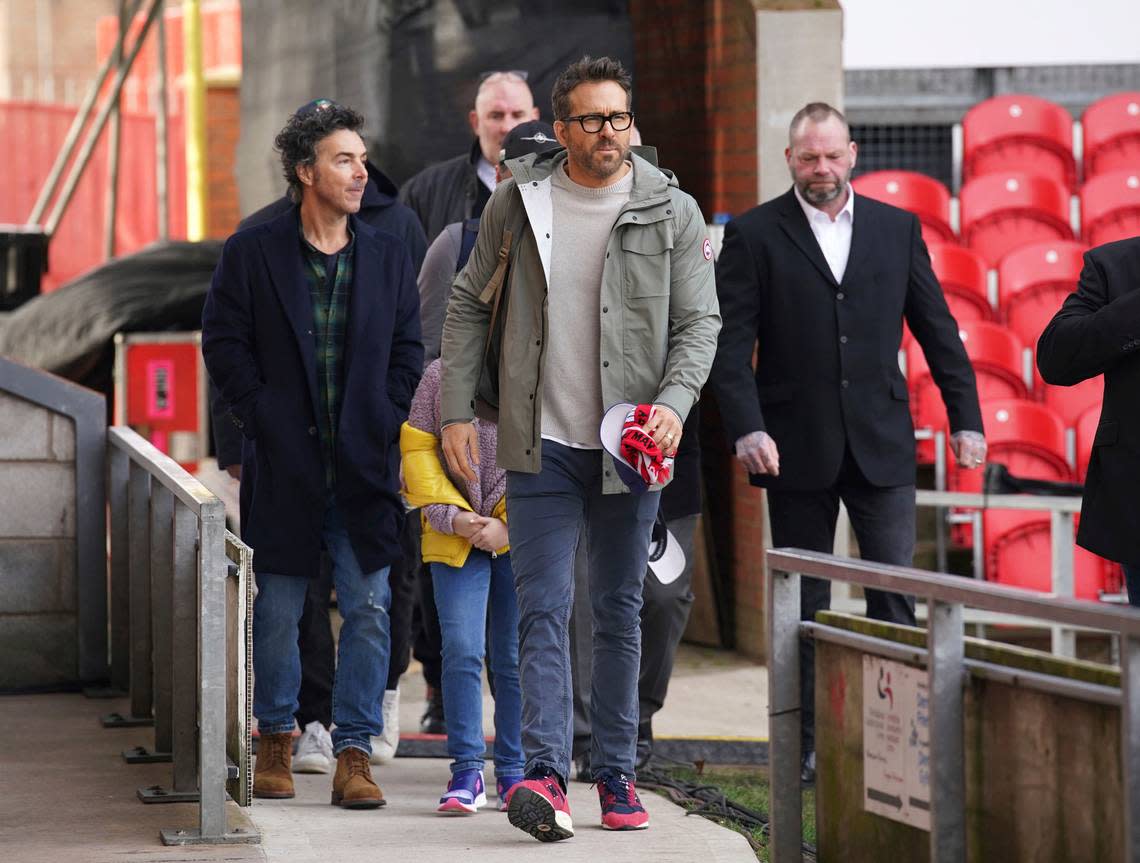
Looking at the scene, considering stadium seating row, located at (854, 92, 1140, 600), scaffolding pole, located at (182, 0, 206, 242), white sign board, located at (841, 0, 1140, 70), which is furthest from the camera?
white sign board, located at (841, 0, 1140, 70)

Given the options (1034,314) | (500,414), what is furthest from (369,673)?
(1034,314)

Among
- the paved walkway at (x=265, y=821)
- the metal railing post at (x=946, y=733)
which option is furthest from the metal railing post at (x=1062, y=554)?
the metal railing post at (x=946, y=733)

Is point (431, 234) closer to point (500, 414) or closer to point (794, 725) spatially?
point (500, 414)

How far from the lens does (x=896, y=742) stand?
348cm

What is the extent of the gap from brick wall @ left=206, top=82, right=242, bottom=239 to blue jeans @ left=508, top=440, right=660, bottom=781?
330 inches

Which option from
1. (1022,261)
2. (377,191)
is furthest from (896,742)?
(1022,261)

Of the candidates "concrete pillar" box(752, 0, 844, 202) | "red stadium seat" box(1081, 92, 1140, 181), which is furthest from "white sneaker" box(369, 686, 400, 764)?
"red stadium seat" box(1081, 92, 1140, 181)

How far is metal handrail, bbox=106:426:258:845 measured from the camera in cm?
440

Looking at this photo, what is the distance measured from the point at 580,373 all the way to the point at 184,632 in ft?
4.03

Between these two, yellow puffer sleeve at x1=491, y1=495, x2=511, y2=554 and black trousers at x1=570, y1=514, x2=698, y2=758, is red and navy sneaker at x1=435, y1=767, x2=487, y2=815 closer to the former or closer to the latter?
yellow puffer sleeve at x1=491, y1=495, x2=511, y2=554

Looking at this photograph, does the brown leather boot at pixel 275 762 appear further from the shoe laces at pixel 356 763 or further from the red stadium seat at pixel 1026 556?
the red stadium seat at pixel 1026 556

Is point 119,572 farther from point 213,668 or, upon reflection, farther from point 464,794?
point 213,668

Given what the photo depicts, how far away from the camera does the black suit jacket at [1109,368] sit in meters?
4.30

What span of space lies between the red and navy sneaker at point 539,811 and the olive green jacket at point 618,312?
2.35 ft
